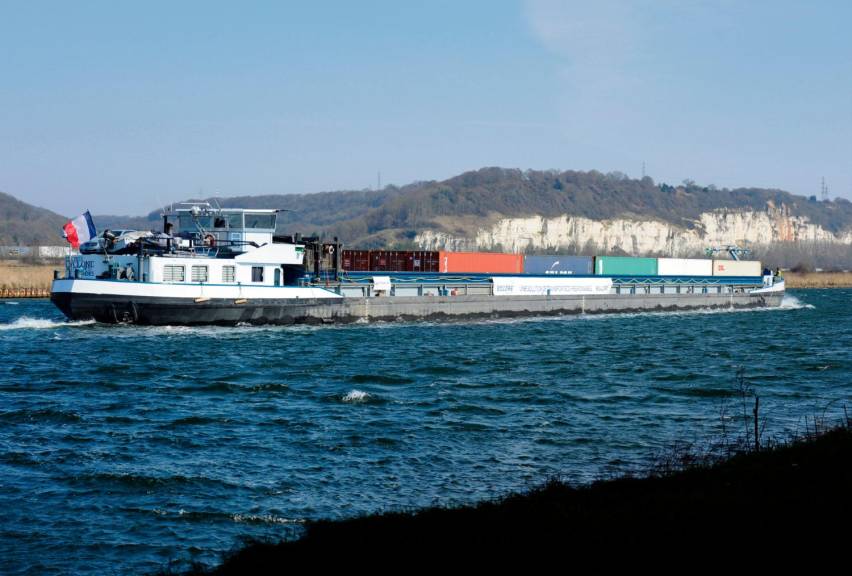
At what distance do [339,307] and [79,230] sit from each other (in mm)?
14576

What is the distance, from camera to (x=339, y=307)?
5166cm

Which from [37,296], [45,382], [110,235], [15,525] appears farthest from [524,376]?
[37,296]

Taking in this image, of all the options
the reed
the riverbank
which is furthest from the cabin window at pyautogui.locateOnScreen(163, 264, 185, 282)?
the reed

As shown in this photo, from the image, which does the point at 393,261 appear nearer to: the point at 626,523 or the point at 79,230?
the point at 79,230

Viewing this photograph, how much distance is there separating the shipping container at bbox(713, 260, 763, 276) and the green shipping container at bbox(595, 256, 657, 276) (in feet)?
31.1

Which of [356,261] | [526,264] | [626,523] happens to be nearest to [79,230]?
[356,261]

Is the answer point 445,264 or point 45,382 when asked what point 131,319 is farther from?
point 445,264

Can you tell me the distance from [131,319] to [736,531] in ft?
125

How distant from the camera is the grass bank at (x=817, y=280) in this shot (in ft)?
566

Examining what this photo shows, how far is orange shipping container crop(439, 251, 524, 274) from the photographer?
198 feet

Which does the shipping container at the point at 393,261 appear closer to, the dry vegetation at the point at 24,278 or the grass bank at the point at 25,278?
the grass bank at the point at 25,278

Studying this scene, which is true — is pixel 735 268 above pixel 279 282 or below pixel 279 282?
above

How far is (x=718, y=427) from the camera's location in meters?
23.1

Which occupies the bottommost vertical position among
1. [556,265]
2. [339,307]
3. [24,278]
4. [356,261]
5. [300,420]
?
[300,420]
